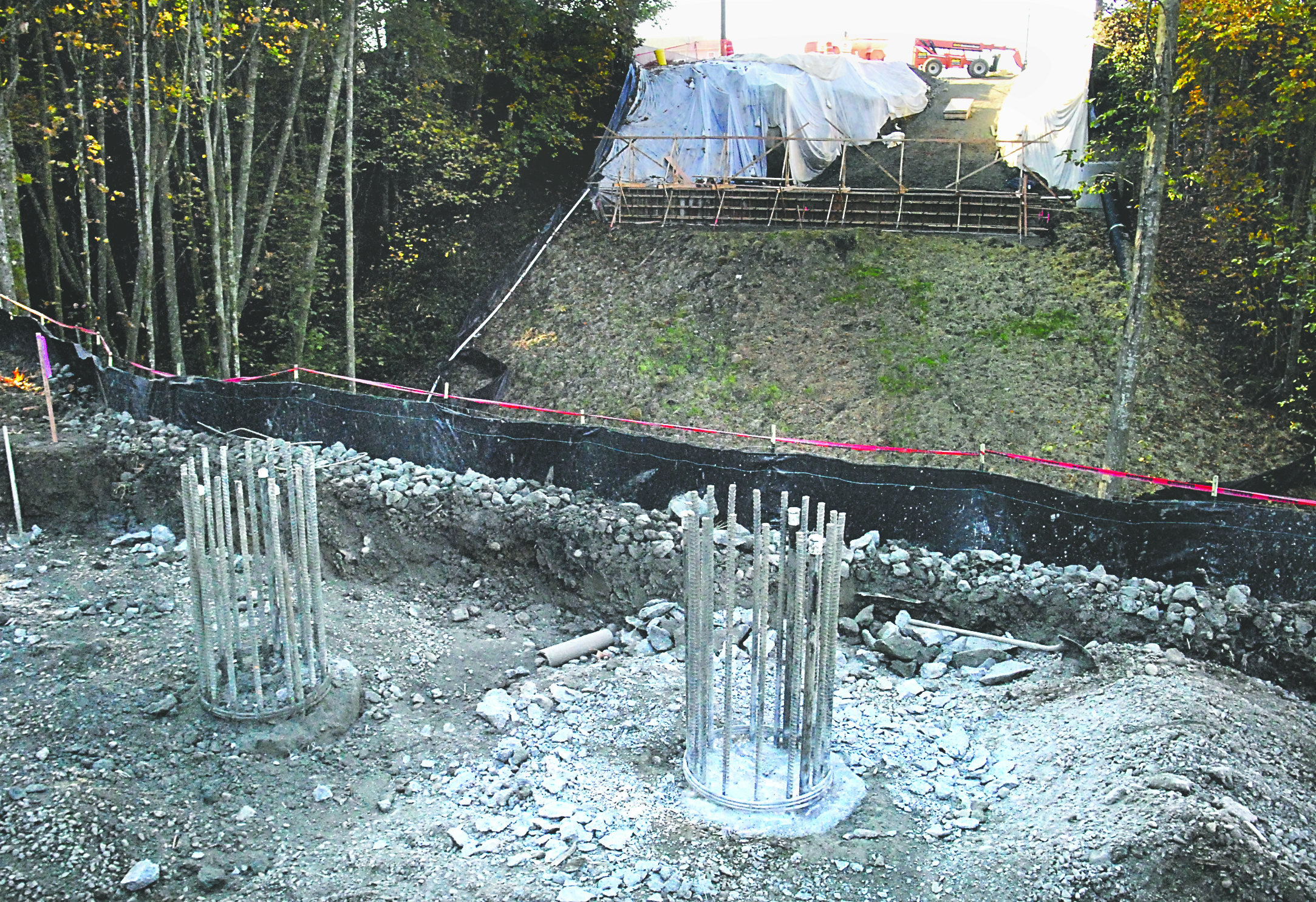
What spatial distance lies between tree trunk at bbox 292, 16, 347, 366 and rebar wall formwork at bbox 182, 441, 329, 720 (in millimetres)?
8287

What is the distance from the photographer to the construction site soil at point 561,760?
235 inches

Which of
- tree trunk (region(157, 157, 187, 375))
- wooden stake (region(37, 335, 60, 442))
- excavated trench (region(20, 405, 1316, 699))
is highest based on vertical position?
tree trunk (region(157, 157, 187, 375))

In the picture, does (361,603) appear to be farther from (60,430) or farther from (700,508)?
(60,430)

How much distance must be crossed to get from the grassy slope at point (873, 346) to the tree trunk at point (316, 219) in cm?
306

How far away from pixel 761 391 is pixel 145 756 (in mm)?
10341

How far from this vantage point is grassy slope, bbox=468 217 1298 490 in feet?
45.7

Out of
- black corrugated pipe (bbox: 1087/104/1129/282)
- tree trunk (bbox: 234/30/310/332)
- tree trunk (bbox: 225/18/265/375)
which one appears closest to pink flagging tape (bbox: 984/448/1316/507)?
black corrugated pipe (bbox: 1087/104/1129/282)

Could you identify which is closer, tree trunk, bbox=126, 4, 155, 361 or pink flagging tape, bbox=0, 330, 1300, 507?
pink flagging tape, bbox=0, 330, 1300, 507

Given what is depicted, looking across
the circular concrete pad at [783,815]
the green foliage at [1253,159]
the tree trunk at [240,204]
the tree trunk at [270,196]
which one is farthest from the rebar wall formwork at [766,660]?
the tree trunk at [270,196]

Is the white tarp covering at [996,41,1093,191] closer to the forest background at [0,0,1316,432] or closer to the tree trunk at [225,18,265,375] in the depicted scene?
the forest background at [0,0,1316,432]

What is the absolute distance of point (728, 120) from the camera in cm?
1969

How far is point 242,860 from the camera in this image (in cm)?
620

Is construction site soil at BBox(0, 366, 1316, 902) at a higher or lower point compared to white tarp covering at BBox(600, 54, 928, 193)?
lower

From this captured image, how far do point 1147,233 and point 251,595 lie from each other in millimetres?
A: 9747
